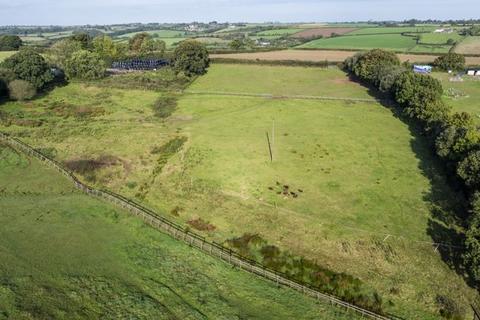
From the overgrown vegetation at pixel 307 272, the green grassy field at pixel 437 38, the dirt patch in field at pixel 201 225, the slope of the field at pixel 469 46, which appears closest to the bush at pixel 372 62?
the slope of the field at pixel 469 46

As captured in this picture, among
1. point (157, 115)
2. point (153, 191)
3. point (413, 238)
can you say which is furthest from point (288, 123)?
point (413, 238)

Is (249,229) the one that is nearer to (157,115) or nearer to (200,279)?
(200,279)

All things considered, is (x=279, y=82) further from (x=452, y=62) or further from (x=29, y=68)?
(x=29, y=68)

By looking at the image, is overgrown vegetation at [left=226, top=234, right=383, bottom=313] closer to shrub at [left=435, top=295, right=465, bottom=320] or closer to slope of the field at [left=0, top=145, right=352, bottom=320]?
slope of the field at [left=0, top=145, right=352, bottom=320]

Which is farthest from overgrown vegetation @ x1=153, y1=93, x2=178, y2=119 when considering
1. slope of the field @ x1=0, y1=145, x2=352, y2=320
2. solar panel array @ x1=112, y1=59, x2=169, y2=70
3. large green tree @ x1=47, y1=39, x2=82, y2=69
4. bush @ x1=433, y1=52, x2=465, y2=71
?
bush @ x1=433, y1=52, x2=465, y2=71

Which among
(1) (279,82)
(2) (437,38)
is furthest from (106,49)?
(2) (437,38)

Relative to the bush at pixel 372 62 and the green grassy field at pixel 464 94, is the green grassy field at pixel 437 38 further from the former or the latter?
the bush at pixel 372 62
